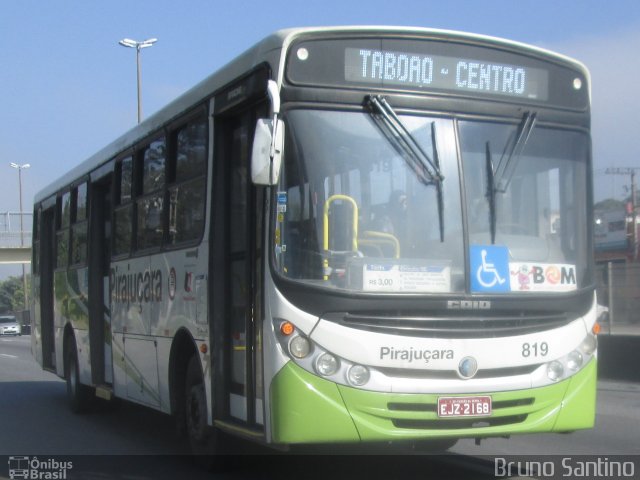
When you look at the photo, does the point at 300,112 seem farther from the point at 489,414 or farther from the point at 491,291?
the point at 489,414

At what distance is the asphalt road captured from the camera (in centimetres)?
875

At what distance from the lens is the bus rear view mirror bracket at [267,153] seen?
670cm

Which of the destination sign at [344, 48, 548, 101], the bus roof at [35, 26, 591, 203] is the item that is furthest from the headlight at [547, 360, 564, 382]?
the bus roof at [35, 26, 591, 203]

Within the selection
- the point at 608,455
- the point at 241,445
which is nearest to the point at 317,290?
the point at 241,445

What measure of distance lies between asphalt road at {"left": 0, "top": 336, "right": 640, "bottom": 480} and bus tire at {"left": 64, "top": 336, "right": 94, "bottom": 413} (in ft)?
0.61

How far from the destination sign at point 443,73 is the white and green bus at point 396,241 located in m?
0.01

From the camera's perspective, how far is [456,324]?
6.99 meters

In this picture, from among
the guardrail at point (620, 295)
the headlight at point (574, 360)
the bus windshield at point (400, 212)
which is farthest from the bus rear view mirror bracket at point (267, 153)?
the guardrail at point (620, 295)

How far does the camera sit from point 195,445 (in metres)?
8.86

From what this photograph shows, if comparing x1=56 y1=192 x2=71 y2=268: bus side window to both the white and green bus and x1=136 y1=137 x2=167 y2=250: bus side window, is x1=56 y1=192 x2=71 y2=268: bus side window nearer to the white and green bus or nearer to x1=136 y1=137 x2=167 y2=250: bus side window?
x1=136 y1=137 x2=167 y2=250: bus side window

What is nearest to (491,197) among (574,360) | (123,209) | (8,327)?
(574,360)

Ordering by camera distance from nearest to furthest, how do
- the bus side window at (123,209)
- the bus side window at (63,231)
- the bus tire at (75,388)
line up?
the bus side window at (123,209) < the bus tire at (75,388) < the bus side window at (63,231)

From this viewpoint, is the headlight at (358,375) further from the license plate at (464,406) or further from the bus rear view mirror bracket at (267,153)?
the bus rear view mirror bracket at (267,153)

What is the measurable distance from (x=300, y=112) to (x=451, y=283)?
163 cm
